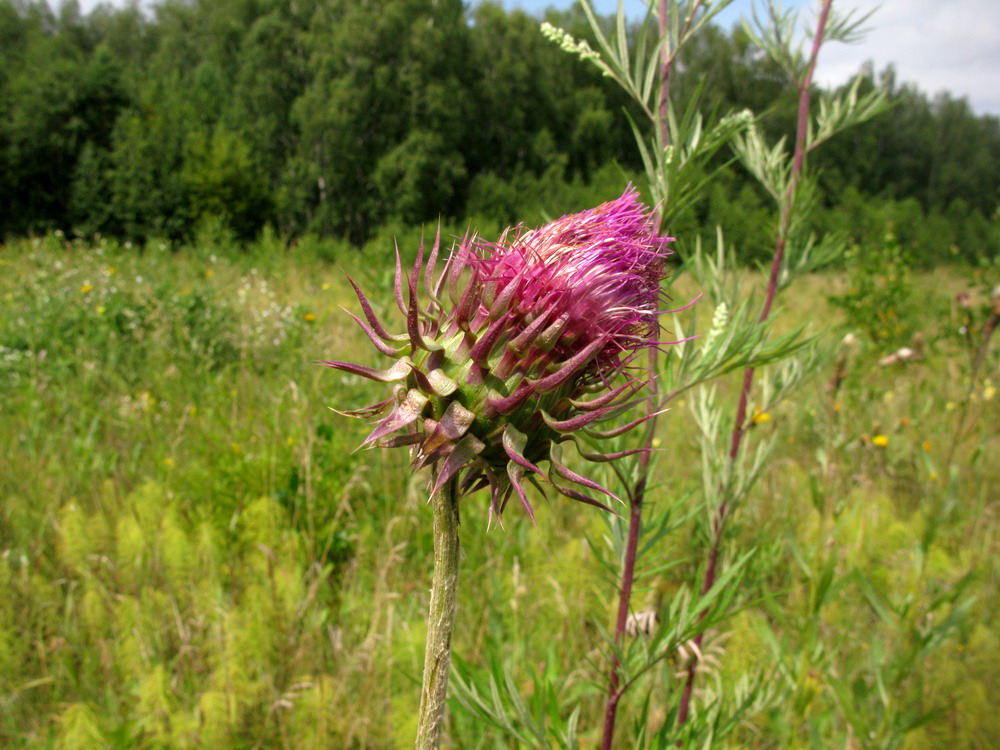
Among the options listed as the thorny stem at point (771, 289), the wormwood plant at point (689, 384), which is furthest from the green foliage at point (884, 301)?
the wormwood plant at point (689, 384)

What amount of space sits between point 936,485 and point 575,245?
4414mm

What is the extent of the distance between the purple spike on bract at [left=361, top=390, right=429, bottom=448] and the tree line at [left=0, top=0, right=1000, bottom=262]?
25.8m

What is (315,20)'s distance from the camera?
3759 cm

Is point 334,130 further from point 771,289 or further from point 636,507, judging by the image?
point 636,507

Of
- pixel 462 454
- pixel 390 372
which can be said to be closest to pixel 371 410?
pixel 390 372

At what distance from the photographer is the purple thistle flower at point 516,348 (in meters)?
1.00

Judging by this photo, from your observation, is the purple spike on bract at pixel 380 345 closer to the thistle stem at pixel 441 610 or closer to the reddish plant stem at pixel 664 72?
the thistle stem at pixel 441 610

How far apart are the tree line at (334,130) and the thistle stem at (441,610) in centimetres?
2587

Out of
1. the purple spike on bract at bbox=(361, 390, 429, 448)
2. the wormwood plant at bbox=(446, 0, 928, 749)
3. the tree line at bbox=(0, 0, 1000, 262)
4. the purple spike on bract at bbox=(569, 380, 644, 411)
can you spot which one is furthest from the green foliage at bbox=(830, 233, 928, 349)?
the tree line at bbox=(0, 0, 1000, 262)

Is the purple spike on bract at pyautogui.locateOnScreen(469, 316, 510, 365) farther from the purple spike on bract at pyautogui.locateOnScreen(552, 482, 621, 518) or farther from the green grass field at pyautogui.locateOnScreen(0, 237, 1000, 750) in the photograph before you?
the green grass field at pyautogui.locateOnScreen(0, 237, 1000, 750)

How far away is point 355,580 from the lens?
326cm

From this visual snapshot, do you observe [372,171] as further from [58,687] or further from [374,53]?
[58,687]

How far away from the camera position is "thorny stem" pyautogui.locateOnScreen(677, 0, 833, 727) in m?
1.76

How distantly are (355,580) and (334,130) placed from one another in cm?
3607
